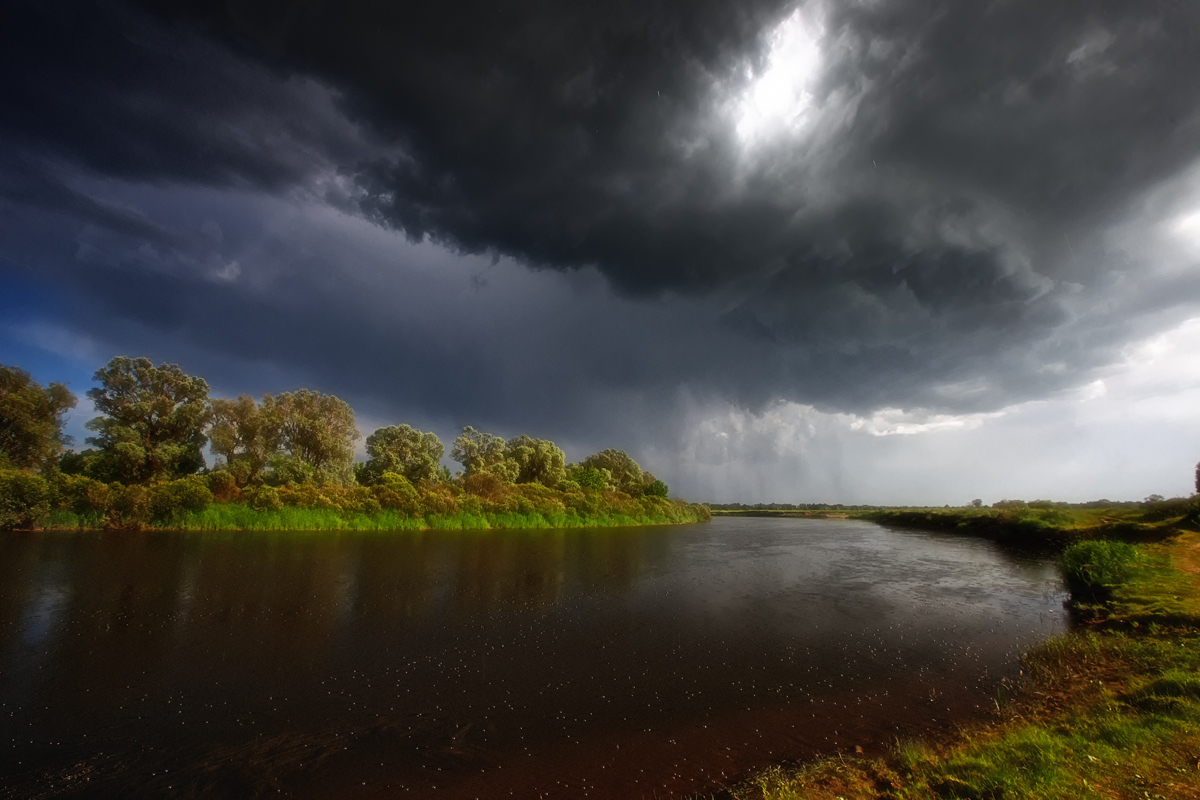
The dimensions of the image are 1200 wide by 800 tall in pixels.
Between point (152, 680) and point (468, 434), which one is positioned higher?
point (468, 434)

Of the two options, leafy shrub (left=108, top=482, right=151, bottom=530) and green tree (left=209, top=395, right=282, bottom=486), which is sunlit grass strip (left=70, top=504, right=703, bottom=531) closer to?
leafy shrub (left=108, top=482, right=151, bottom=530)

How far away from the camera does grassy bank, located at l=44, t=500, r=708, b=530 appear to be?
39675 millimetres

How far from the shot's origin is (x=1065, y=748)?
7152 mm

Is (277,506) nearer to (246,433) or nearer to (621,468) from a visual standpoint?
(246,433)

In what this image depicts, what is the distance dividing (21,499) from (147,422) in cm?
1901

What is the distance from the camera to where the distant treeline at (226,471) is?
39031 millimetres

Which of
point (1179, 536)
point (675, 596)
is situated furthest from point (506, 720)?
point (1179, 536)

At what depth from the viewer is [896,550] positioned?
154 ft

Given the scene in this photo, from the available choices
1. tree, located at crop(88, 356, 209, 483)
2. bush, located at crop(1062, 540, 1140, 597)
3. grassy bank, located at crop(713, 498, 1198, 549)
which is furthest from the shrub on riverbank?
grassy bank, located at crop(713, 498, 1198, 549)

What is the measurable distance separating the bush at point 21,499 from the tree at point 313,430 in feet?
81.4

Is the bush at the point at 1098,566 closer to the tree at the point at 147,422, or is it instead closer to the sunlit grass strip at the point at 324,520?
the sunlit grass strip at the point at 324,520

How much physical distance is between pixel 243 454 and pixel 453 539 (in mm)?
34531

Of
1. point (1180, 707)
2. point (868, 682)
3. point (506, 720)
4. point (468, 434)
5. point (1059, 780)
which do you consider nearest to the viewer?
point (1059, 780)

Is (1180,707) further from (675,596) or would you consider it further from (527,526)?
(527,526)
